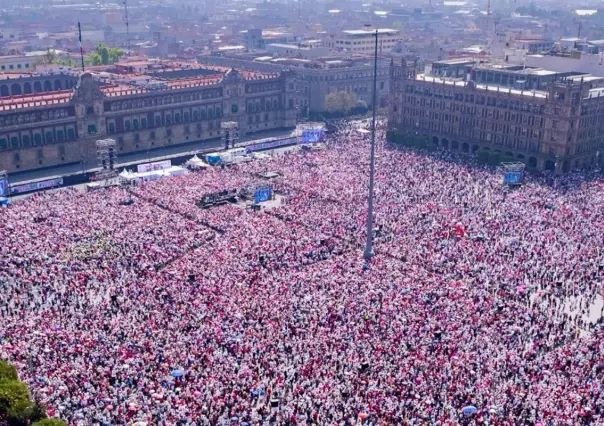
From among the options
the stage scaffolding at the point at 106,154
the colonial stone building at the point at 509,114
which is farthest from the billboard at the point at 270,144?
the stage scaffolding at the point at 106,154

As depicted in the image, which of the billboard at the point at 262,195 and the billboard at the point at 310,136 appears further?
the billboard at the point at 310,136

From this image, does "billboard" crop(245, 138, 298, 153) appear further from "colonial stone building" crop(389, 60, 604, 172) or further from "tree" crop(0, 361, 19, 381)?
"tree" crop(0, 361, 19, 381)

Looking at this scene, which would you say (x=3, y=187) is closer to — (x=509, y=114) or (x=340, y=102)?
(x=509, y=114)

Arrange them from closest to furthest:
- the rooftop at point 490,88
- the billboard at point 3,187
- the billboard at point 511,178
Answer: the billboard at point 3,187 → the billboard at point 511,178 → the rooftop at point 490,88

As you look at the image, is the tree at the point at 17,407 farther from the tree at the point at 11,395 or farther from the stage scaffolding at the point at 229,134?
the stage scaffolding at the point at 229,134

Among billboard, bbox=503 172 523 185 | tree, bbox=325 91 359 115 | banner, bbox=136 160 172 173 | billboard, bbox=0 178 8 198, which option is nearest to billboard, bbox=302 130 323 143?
banner, bbox=136 160 172 173

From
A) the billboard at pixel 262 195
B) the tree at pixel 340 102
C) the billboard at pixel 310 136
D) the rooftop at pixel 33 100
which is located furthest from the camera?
the tree at pixel 340 102

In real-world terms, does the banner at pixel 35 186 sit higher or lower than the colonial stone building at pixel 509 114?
lower

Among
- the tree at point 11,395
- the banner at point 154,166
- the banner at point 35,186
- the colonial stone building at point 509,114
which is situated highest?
the colonial stone building at point 509,114
